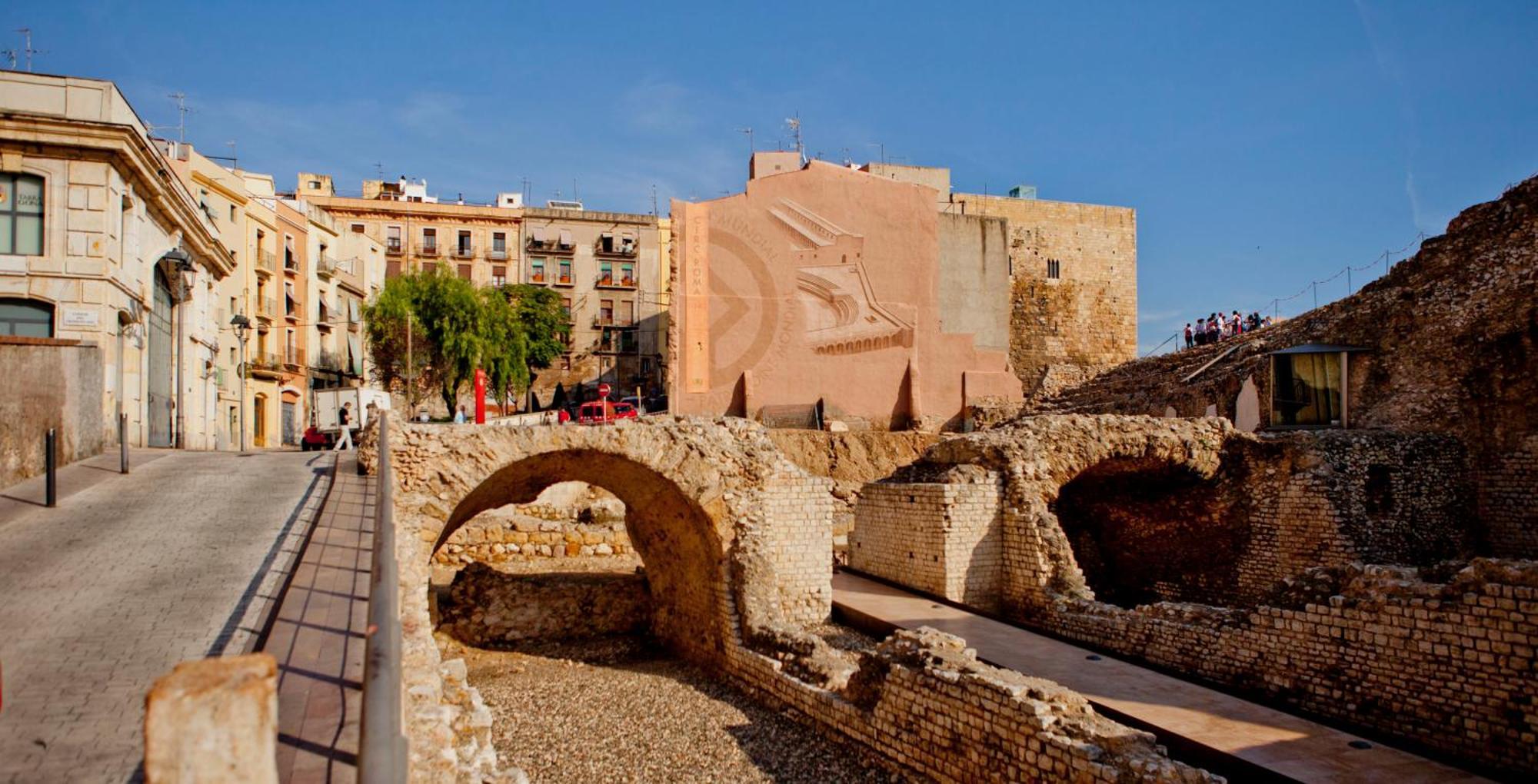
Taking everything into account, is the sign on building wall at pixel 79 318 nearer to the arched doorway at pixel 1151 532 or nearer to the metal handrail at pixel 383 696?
the metal handrail at pixel 383 696

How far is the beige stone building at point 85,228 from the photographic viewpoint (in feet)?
48.3

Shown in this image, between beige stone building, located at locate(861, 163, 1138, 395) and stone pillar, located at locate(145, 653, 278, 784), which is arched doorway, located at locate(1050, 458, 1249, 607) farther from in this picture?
beige stone building, located at locate(861, 163, 1138, 395)

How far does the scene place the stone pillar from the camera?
7.30 feet

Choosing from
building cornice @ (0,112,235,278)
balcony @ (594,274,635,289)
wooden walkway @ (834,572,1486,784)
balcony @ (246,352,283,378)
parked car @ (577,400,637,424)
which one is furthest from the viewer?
balcony @ (594,274,635,289)

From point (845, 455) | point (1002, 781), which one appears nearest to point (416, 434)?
point (1002, 781)

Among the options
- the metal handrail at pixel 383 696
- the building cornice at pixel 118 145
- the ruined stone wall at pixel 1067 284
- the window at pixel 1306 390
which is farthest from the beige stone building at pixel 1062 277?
A: the metal handrail at pixel 383 696

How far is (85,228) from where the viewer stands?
15.1m

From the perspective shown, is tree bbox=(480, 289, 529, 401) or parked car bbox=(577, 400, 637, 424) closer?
parked car bbox=(577, 400, 637, 424)

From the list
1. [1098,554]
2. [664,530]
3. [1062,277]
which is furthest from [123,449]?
[1062,277]

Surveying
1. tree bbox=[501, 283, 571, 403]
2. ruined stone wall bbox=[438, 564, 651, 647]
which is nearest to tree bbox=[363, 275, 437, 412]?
tree bbox=[501, 283, 571, 403]

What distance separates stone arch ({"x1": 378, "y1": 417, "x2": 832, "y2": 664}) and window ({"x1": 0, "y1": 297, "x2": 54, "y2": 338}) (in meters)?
6.97

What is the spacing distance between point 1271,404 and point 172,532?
21042 millimetres

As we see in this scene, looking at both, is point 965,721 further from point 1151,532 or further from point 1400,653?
point 1151,532

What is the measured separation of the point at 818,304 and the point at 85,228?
20.2m
